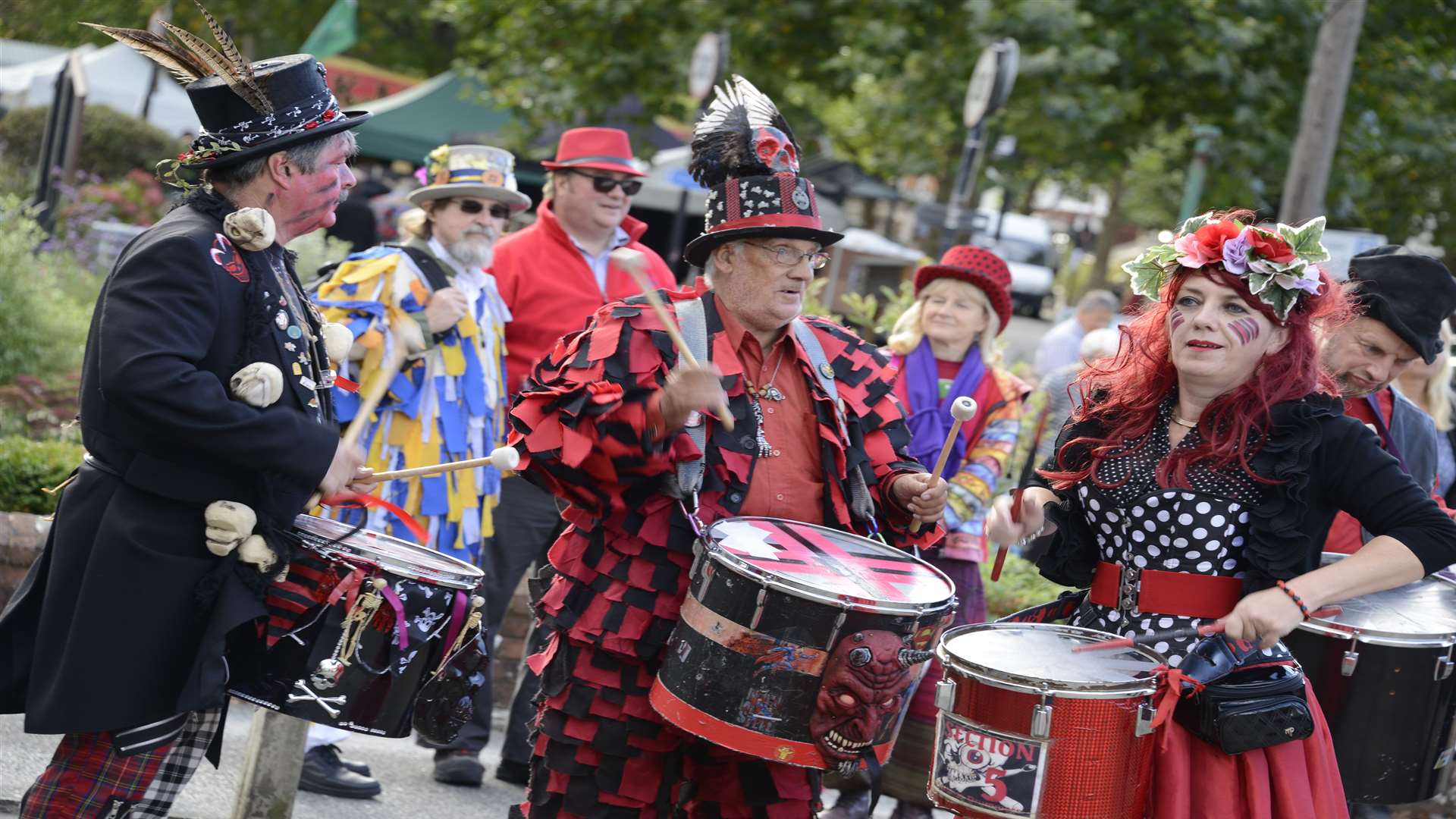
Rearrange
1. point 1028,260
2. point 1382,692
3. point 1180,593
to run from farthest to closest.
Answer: point 1028,260
point 1382,692
point 1180,593

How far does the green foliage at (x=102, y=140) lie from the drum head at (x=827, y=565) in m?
15.9

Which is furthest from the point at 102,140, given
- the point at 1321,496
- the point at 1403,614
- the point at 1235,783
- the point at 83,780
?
A: the point at 1235,783

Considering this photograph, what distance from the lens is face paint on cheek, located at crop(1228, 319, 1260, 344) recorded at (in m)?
3.29

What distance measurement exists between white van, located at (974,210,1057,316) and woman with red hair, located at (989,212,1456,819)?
93.9ft

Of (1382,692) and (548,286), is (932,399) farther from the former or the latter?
(1382,692)

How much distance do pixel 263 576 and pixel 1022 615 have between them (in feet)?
5.78

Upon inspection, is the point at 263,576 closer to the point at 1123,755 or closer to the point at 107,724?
the point at 107,724

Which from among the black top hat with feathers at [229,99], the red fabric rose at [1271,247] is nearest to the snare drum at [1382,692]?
the red fabric rose at [1271,247]

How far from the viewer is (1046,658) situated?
310cm

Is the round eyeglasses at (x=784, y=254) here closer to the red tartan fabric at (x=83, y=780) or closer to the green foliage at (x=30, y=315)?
the red tartan fabric at (x=83, y=780)

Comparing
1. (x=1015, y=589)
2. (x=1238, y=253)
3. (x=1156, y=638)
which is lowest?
(x=1015, y=589)

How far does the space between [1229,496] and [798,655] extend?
102 centimetres

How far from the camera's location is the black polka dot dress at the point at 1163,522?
3.23m

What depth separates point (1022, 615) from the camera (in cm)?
360
